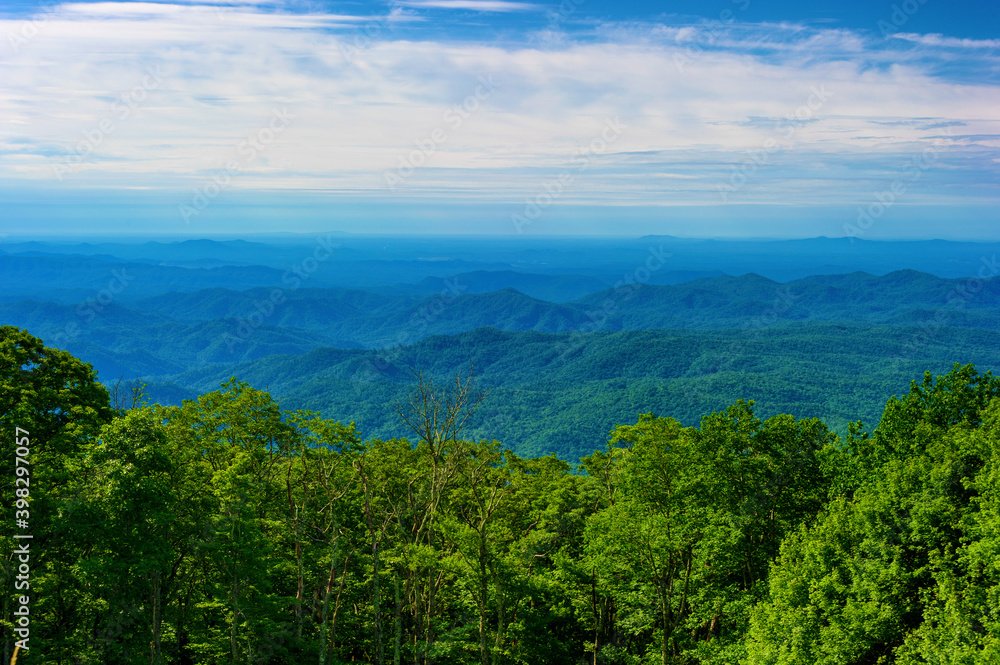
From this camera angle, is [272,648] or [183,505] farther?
[272,648]

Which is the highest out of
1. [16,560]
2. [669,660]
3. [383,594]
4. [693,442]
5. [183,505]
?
[693,442]

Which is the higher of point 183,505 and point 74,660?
point 183,505

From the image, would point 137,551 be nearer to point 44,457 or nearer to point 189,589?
point 44,457

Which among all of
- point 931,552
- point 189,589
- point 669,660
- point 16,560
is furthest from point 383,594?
point 931,552

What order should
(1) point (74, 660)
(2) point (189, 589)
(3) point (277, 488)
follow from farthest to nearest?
(3) point (277, 488) → (2) point (189, 589) → (1) point (74, 660)

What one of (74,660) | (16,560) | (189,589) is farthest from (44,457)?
(189,589)

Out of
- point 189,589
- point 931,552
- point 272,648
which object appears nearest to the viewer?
point 931,552

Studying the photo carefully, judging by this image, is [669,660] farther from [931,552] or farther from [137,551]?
[137,551]
